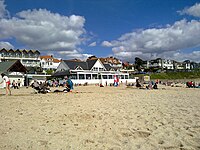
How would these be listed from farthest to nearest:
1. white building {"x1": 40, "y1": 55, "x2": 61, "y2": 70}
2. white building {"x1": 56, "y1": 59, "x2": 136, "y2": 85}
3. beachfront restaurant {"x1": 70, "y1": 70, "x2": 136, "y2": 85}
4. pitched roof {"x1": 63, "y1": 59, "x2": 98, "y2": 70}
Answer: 1. white building {"x1": 40, "y1": 55, "x2": 61, "y2": 70}
2. pitched roof {"x1": 63, "y1": 59, "x2": 98, "y2": 70}
3. white building {"x1": 56, "y1": 59, "x2": 136, "y2": 85}
4. beachfront restaurant {"x1": 70, "y1": 70, "x2": 136, "y2": 85}

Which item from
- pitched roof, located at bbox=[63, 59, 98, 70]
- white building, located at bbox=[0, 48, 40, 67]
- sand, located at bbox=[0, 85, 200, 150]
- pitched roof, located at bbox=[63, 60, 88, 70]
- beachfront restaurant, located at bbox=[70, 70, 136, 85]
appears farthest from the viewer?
white building, located at bbox=[0, 48, 40, 67]

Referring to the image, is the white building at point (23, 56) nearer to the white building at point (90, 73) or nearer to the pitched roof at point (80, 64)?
the white building at point (90, 73)

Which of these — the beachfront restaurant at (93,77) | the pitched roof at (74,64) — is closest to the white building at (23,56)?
the pitched roof at (74,64)

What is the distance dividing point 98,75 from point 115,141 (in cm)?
4544

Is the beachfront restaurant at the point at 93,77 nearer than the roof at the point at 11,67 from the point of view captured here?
No

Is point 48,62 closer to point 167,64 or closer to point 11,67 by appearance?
point 11,67

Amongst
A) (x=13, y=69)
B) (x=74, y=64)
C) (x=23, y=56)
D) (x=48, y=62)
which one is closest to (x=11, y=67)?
(x=13, y=69)

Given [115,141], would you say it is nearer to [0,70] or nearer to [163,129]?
[163,129]

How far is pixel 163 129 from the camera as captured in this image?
4.52m

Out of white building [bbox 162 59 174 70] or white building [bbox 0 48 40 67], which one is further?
white building [bbox 162 59 174 70]

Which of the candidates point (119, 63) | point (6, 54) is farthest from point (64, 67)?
point (119, 63)

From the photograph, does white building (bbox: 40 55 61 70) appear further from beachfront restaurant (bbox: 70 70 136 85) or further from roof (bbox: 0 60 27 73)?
roof (bbox: 0 60 27 73)

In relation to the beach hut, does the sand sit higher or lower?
lower

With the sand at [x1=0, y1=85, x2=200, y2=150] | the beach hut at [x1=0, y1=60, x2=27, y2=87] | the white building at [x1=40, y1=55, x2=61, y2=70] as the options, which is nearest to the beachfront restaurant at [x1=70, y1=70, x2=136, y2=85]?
the beach hut at [x1=0, y1=60, x2=27, y2=87]
